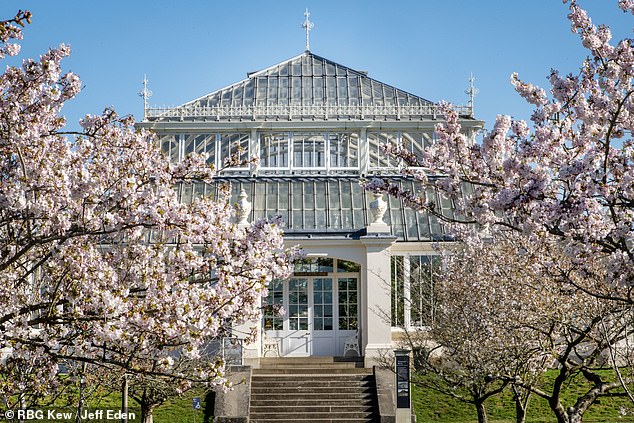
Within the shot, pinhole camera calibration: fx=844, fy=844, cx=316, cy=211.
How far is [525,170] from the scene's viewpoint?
7.78 m

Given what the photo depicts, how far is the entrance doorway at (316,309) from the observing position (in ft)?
78.0

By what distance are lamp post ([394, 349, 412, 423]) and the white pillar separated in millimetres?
4413

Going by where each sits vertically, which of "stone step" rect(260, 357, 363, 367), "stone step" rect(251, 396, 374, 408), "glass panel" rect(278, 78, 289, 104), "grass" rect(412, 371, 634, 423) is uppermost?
"glass panel" rect(278, 78, 289, 104)

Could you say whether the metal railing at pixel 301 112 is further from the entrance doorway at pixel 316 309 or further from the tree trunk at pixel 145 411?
the tree trunk at pixel 145 411

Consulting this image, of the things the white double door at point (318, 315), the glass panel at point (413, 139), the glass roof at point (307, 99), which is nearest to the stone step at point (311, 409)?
the white double door at point (318, 315)

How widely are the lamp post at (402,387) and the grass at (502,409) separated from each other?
2.27 m

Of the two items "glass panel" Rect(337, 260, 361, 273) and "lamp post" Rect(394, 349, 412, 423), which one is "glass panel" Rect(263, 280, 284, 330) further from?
"lamp post" Rect(394, 349, 412, 423)

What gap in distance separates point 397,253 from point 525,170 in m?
16.6

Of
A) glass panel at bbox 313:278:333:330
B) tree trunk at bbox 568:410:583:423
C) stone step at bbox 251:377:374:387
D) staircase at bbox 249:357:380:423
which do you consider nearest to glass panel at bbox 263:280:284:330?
glass panel at bbox 313:278:333:330

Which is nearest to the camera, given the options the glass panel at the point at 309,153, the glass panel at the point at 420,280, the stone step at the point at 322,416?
the stone step at the point at 322,416

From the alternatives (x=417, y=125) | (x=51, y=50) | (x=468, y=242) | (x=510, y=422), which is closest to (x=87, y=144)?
(x=51, y=50)

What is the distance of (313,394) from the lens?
19812 mm

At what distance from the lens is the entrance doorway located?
23766 millimetres

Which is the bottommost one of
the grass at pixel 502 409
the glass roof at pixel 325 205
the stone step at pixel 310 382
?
the grass at pixel 502 409
